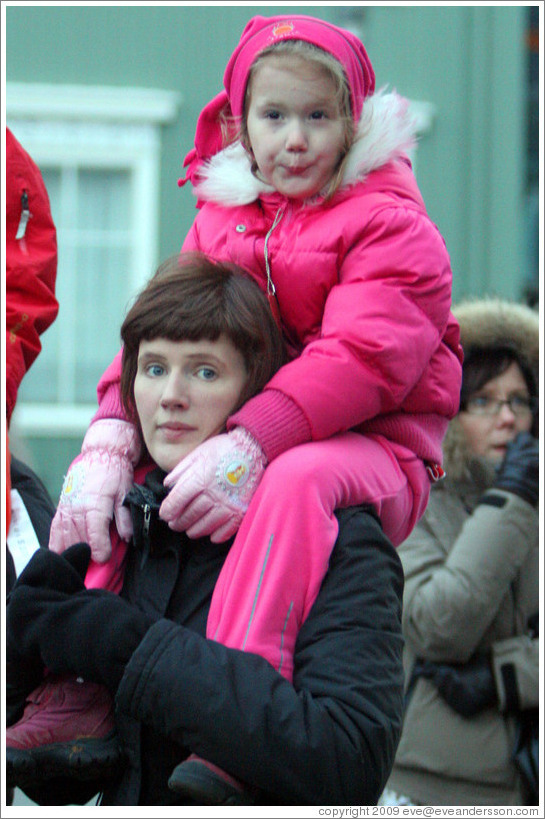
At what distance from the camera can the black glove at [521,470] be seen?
3209 millimetres

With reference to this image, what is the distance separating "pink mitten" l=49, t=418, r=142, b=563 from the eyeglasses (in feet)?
5.76

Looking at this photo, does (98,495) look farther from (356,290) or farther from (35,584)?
(356,290)

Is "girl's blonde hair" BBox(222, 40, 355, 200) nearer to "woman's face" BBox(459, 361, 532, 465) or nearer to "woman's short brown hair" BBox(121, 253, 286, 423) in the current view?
"woman's short brown hair" BBox(121, 253, 286, 423)

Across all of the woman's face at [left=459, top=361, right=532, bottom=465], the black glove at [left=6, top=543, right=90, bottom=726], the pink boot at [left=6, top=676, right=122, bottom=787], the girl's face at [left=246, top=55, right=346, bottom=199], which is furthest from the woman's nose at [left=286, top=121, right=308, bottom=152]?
the woman's face at [left=459, top=361, right=532, bottom=465]

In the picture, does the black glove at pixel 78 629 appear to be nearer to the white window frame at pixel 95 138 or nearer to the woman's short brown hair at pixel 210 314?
the woman's short brown hair at pixel 210 314

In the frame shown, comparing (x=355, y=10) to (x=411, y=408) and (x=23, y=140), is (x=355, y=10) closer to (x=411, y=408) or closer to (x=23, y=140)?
(x=23, y=140)

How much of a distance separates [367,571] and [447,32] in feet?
22.7

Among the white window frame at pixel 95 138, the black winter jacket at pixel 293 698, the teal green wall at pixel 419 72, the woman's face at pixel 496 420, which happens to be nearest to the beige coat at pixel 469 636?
the woman's face at pixel 496 420

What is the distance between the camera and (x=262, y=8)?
7.53 m

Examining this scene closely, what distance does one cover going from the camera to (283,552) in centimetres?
167

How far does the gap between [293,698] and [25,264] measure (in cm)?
122

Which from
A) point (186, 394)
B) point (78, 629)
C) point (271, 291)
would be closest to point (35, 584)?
point (78, 629)

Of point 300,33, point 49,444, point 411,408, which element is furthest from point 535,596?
point 49,444

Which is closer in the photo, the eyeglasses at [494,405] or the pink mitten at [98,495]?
the pink mitten at [98,495]
